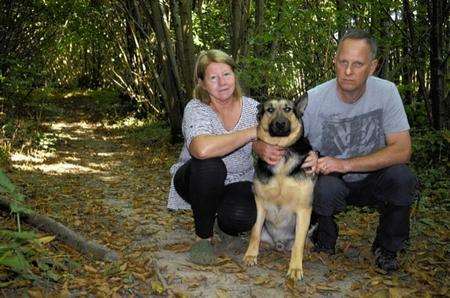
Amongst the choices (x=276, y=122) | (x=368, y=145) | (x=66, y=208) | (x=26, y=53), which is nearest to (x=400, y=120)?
(x=368, y=145)

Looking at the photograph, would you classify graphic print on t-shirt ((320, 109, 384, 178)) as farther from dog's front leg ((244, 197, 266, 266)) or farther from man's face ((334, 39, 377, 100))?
dog's front leg ((244, 197, 266, 266))

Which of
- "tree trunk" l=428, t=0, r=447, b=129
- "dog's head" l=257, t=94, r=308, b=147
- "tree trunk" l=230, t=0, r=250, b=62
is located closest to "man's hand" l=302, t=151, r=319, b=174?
"dog's head" l=257, t=94, r=308, b=147

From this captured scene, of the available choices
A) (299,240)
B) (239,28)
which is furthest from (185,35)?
(299,240)

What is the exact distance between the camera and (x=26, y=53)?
41.9 ft

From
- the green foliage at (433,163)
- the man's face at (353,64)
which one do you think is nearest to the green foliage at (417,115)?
the green foliage at (433,163)

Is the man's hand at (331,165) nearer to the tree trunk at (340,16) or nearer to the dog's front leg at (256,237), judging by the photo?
the dog's front leg at (256,237)

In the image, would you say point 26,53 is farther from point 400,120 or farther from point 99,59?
point 400,120

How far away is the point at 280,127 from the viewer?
144 inches

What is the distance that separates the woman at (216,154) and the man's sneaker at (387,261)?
1098 mm

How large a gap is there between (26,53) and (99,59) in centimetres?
950

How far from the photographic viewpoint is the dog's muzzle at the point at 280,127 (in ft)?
12.0

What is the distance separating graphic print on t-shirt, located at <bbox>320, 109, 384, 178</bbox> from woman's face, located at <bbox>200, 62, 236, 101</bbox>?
0.84 metres

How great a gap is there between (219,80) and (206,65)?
0.18m

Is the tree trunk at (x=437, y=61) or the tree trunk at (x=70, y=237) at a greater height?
the tree trunk at (x=437, y=61)
